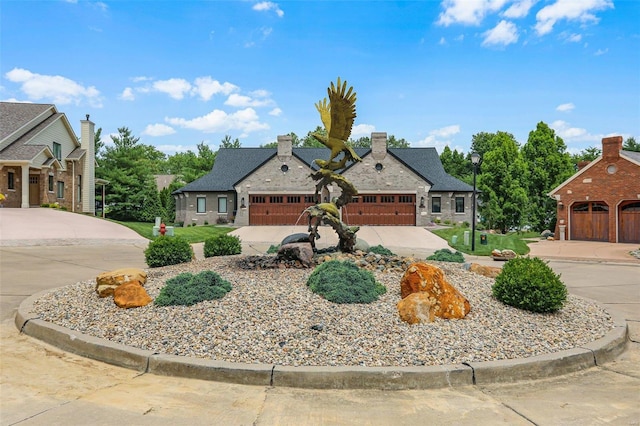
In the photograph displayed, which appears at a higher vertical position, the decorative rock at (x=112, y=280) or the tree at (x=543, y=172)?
the tree at (x=543, y=172)

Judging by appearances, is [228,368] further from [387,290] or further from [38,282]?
[38,282]

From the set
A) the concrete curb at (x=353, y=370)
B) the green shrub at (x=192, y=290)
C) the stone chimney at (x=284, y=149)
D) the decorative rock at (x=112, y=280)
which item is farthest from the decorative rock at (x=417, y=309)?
the stone chimney at (x=284, y=149)

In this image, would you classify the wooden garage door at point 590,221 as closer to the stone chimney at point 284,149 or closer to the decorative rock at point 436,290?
the stone chimney at point 284,149

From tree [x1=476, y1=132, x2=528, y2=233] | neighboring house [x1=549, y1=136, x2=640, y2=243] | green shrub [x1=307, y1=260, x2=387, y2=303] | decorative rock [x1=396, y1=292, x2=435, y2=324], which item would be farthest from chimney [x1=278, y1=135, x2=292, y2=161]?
decorative rock [x1=396, y1=292, x2=435, y2=324]

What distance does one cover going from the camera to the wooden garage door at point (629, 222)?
25.4 metres

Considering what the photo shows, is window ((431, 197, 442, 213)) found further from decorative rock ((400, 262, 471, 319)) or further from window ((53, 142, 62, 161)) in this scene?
window ((53, 142, 62, 161))

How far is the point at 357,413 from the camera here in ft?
13.7

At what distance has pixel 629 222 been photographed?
Result: 25.6m

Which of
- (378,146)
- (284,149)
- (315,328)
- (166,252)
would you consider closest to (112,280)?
(166,252)

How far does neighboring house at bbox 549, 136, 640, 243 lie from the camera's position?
2550 centimetres

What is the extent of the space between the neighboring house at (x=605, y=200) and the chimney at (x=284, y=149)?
1938 cm

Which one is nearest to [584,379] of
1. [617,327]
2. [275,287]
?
[617,327]

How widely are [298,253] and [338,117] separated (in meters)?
3.31

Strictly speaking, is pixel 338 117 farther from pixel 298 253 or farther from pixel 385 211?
pixel 385 211
